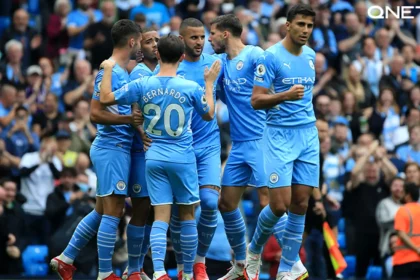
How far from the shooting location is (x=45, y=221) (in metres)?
17.8

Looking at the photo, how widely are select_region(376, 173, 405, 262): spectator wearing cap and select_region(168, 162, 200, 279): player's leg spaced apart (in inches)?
248

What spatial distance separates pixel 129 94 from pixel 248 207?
280 inches

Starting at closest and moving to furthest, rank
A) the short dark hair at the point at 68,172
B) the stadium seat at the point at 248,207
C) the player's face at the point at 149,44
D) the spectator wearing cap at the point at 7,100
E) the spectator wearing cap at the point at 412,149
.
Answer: the player's face at the point at 149,44
the short dark hair at the point at 68,172
the stadium seat at the point at 248,207
the spectator wearing cap at the point at 7,100
the spectator wearing cap at the point at 412,149

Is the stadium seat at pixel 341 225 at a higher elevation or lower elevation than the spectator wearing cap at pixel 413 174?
lower

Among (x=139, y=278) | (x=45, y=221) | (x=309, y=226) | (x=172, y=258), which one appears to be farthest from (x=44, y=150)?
(x=139, y=278)

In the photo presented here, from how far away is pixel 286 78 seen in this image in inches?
491

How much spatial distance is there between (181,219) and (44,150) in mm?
6570

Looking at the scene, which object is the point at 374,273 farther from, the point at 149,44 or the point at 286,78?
the point at 149,44

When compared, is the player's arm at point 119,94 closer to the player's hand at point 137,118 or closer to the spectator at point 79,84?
the player's hand at point 137,118

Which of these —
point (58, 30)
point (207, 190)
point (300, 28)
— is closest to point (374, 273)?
point (207, 190)

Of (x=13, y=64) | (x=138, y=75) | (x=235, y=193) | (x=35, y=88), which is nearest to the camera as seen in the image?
(x=138, y=75)

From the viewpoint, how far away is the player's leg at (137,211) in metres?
12.7

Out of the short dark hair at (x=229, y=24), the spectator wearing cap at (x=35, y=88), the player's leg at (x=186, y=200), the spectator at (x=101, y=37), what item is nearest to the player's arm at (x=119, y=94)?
the player's leg at (x=186, y=200)

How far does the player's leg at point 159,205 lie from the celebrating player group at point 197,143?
0.04ft
